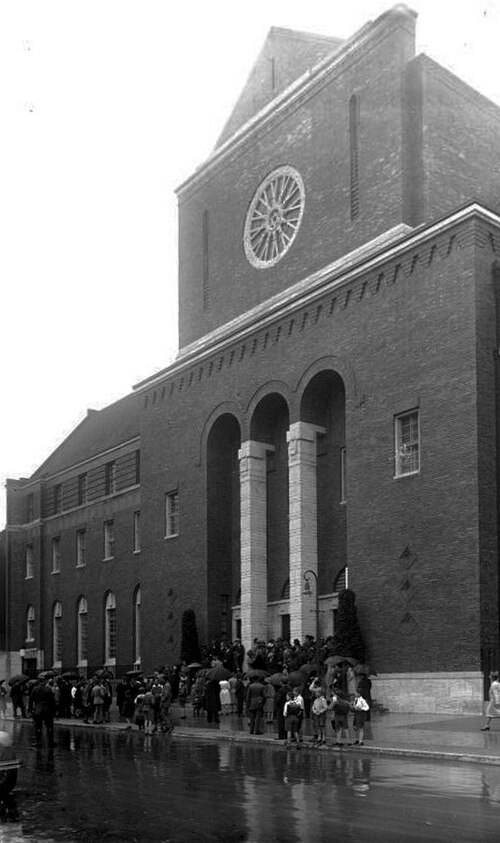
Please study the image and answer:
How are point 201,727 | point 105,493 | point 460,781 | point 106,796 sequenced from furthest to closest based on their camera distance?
point 105,493 → point 201,727 → point 460,781 → point 106,796

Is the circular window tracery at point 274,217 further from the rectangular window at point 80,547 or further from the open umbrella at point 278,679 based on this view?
the rectangular window at point 80,547

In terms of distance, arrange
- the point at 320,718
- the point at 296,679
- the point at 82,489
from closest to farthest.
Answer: the point at 320,718 < the point at 296,679 < the point at 82,489

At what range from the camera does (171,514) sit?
4347 centimetres

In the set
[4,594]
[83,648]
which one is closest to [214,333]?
[83,648]

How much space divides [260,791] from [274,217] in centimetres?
2688

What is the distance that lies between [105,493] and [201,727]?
25.1 metres

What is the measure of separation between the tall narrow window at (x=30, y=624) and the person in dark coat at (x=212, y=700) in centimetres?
3117

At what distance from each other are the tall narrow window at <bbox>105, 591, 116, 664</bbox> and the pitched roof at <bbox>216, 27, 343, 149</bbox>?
2191 centimetres

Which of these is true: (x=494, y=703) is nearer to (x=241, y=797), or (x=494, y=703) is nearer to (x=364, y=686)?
(x=364, y=686)

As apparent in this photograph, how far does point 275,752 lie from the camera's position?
2308cm

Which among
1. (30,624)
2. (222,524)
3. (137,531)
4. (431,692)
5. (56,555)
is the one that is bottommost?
(30,624)

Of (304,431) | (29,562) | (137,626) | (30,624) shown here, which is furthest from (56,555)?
(304,431)

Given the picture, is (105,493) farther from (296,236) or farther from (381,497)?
(381,497)

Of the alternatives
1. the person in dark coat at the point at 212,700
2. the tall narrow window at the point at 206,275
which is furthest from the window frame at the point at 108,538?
the person in dark coat at the point at 212,700
